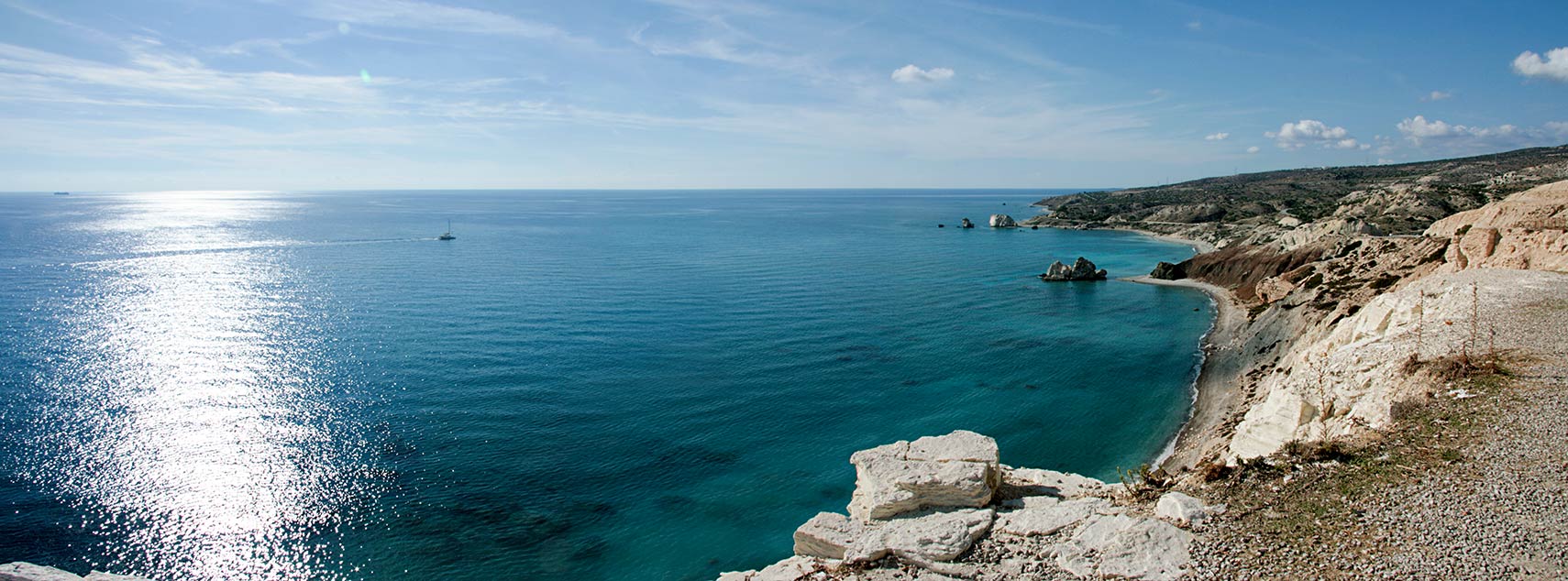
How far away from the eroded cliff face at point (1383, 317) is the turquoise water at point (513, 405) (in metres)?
5.79

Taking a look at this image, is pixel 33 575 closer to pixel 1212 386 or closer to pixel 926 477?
pixel 926 477

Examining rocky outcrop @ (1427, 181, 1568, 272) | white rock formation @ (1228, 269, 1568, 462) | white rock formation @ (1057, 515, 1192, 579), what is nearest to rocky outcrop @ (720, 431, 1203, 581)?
white rock formation @ (1057, 515, 1192, 579)

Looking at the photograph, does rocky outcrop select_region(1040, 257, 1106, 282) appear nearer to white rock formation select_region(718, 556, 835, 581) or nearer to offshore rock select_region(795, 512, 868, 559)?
offshore rock select_region(795, 512, 868, 559)

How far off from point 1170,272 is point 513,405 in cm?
7298

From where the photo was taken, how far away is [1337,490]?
14.8m

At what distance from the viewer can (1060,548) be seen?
1516 centimetres

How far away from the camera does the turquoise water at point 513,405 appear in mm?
25609

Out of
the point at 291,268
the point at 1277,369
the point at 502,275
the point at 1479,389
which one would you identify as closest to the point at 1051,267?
the point at 1277,369

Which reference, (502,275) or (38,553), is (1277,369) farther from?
(502,275)

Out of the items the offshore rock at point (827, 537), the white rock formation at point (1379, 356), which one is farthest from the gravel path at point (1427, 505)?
the offshore rock at point (827, 537)

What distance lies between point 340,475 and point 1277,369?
43.3 m

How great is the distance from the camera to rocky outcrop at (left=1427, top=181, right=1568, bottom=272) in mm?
32719

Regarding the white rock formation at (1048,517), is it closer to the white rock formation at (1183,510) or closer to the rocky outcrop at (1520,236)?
the white rock formation at (1183,510)

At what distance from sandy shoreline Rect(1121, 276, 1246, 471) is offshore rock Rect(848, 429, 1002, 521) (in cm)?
1517
